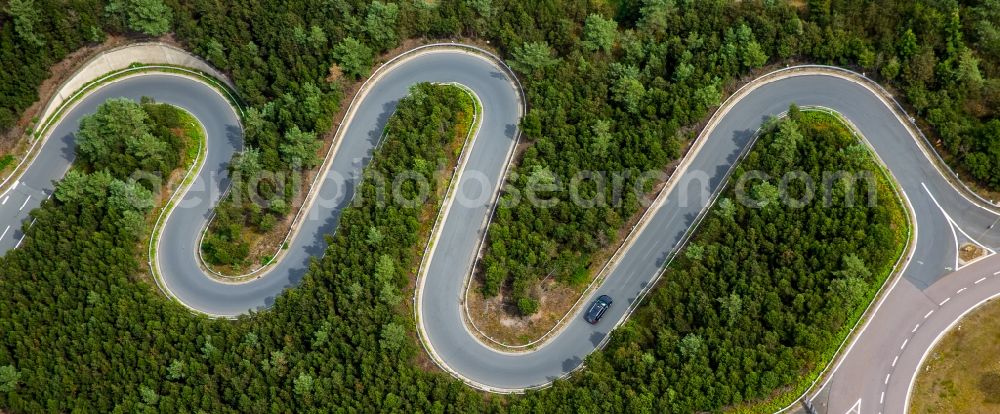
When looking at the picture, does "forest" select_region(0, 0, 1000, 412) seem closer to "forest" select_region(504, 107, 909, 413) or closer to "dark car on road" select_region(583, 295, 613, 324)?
"forest" select_region(504, 107, 909, 413)

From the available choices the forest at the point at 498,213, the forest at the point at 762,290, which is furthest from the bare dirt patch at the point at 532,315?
the forest at the point at 762,290

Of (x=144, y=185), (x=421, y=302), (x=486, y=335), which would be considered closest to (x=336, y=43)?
(x=144, y=185)

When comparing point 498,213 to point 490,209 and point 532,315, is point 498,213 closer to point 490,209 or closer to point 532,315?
point 490,209

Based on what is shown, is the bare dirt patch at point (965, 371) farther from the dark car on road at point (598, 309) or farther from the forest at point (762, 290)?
the dark car on road at point (598, 309)

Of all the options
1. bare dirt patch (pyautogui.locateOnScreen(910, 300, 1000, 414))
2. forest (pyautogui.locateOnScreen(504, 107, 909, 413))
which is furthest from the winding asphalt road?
forest (pyautogui.locateOnScreen(504, 107, 909, 413))

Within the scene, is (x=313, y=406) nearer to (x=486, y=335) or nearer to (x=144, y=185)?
(x=486, y=335)

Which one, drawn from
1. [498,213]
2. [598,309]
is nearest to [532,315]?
[598,309]
